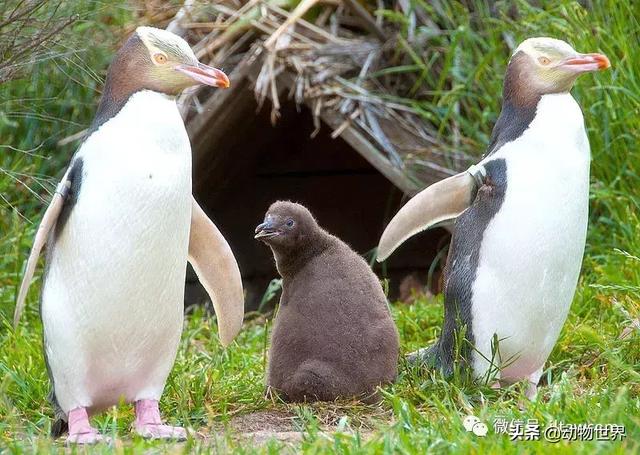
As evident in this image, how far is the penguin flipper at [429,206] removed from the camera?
13.1 feet

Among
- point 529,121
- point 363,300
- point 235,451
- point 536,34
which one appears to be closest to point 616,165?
point 536,34

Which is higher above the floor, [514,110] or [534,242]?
[514,110]

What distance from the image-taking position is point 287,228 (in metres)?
3.99

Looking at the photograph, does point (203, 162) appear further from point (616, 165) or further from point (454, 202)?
Answer: point (454, 202)

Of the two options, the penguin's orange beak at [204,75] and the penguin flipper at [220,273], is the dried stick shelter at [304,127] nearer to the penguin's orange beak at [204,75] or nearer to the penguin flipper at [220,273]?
the penguin flipper at [220,273]

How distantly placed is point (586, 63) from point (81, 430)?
216 cm

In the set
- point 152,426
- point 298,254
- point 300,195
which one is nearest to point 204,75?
point 298,254

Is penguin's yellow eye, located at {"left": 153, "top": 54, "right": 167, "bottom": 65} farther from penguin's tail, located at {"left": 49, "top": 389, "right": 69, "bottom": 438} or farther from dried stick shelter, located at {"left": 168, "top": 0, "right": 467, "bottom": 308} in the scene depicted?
dried stick shelter, located at {"left": 168, "top": 0, "right": 467, "bottom": 308}

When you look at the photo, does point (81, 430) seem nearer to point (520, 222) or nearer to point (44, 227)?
point (44, 227)

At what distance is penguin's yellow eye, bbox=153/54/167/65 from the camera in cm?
347

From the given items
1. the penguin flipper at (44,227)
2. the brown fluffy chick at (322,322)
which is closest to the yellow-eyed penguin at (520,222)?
the brown fluffy chick at (322,322)

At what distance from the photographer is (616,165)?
5801 mm

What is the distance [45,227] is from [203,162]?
384cm

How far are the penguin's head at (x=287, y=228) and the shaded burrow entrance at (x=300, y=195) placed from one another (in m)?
3.62
